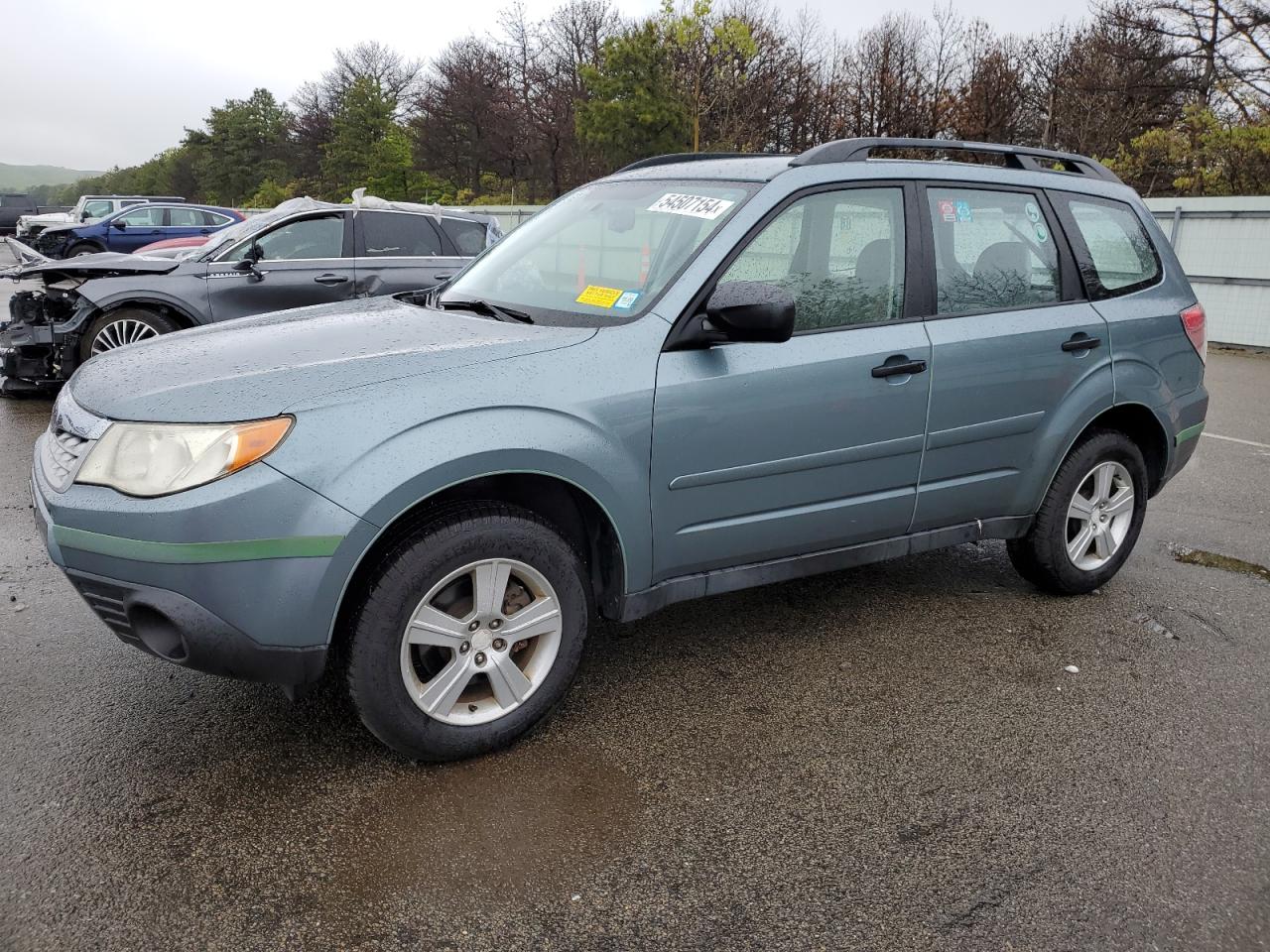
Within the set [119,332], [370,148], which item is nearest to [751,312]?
[119,332]

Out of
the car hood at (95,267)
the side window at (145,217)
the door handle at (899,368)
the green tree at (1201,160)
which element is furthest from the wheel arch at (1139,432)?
the side window at (145,217)

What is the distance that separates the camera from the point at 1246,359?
1389cm

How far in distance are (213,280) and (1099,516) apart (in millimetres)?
7181

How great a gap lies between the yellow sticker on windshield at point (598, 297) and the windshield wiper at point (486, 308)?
0.65 ft

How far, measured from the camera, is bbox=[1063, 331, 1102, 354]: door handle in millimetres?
4094

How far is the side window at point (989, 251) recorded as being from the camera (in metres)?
3.87

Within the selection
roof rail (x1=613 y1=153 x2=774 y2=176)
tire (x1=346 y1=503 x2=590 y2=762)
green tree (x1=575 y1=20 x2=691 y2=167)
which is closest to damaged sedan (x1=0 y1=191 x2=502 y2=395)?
roof rail (x1=613 y1=153 x2=774 y2=176)

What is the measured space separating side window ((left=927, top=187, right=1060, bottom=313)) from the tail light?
0.84 metres

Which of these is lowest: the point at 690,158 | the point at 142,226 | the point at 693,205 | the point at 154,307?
the point at 154,307

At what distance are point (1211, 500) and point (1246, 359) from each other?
9160mm

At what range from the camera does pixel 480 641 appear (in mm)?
2959

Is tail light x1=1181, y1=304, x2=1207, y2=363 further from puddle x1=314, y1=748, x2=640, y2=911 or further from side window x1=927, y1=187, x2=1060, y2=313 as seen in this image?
puddle x1=314, y1=748, x2=640, y2=911

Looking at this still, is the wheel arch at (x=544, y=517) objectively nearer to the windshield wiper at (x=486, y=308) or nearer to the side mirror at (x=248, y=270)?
the windshield wiper at (x=486, y=308)

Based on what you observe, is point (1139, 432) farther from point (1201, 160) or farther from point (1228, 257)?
point (1201, 160)
